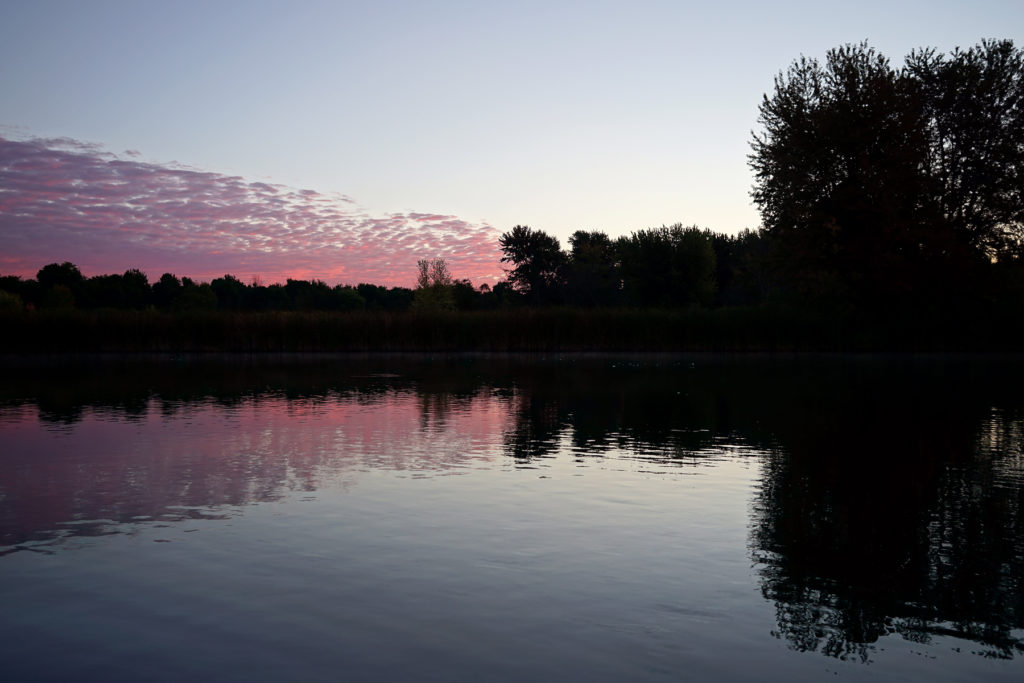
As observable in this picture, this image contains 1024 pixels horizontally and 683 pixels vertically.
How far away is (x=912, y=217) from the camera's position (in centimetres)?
4962

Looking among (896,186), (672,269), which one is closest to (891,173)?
(896,186)

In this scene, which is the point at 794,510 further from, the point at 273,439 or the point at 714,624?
the point at 273,439

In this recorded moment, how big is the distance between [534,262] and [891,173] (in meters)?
66.3

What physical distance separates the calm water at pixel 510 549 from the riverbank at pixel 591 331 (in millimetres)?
32935

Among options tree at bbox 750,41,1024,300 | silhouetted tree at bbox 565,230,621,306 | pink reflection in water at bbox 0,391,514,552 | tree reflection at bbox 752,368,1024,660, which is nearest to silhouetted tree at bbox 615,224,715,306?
silhouetted tree at bbox 565,230,621,306

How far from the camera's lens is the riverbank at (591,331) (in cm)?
5097

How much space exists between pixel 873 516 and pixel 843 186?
44370mm

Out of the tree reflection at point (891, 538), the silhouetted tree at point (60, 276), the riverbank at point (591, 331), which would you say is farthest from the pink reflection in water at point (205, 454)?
the silhouetted tree at point (60, 276)

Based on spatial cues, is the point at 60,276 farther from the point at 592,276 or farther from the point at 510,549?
the point at 510,549

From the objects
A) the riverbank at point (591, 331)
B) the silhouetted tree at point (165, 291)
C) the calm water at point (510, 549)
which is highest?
the silhouetted tree at point (165, 291)

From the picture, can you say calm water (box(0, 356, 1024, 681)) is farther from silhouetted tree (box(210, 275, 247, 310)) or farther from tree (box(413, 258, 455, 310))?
silhouetted tree (box(210, 275, 247, 310))

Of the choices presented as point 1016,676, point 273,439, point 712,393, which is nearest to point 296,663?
point 1016,676

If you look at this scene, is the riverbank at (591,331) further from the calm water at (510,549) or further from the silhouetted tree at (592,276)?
the silhouetted tree at (592,276)

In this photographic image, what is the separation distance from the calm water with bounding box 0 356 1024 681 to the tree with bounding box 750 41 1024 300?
32488 millimetres
